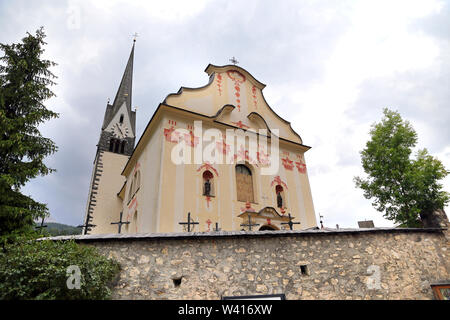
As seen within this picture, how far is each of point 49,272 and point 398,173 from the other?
49.6 ft


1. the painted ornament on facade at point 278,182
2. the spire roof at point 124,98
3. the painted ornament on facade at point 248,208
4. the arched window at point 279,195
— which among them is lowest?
the painted ornament on facade at point 248,208

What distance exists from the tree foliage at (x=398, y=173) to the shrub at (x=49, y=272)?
43.6 feet

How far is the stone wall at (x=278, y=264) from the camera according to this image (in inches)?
206

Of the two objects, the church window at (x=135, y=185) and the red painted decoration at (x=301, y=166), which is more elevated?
the red painted decoration at (x=301, y=166)

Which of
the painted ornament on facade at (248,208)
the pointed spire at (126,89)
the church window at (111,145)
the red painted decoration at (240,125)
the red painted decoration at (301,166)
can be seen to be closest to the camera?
the painted ornament on facade at (248,208)

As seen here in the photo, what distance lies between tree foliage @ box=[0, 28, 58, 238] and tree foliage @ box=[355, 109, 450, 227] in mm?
15054

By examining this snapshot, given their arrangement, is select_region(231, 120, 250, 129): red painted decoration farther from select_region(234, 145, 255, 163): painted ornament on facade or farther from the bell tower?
the bell tower

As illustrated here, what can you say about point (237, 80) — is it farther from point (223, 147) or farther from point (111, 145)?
point (111, 145)

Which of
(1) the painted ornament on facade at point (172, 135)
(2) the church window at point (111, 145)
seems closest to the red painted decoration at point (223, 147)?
(1) the painted ornament on facade at point (172, 135)

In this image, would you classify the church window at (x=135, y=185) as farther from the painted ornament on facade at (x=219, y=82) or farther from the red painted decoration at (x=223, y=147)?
the painted ornament on facade at (x=219, y=82)

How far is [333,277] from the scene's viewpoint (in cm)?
584

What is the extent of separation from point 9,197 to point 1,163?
1.34 meters

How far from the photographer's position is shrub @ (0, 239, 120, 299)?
4109 millimetres

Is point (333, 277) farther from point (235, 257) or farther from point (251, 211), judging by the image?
point (251, 211)
